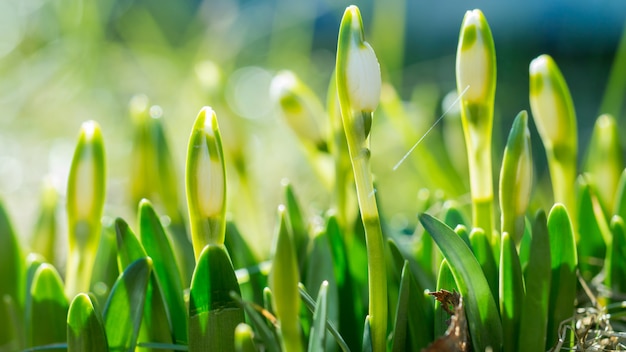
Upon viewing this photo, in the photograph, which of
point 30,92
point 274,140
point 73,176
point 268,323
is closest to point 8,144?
point 30,92

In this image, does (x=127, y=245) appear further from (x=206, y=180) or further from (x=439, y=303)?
(x=439, y=303)

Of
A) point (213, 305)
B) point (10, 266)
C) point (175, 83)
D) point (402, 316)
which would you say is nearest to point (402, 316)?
point (402, 316)

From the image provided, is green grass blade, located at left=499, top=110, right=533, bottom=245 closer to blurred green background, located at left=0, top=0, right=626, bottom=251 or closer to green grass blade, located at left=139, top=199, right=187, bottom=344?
green grass blade, located at left=139, top=199, right=187, bottom=344

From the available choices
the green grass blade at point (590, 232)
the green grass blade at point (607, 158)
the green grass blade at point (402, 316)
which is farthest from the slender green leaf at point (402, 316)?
the green grass blade at point (607, 158)

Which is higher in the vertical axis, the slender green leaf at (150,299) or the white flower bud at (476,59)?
the white flower bud at (476,59)

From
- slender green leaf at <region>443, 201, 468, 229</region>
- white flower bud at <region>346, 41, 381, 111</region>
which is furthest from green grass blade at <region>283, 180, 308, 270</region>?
white flower bud at <region>346, 41, 381, 111</region>

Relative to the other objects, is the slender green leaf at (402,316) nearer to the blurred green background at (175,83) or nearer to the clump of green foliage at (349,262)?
the clump of green foliage at (349,262)
